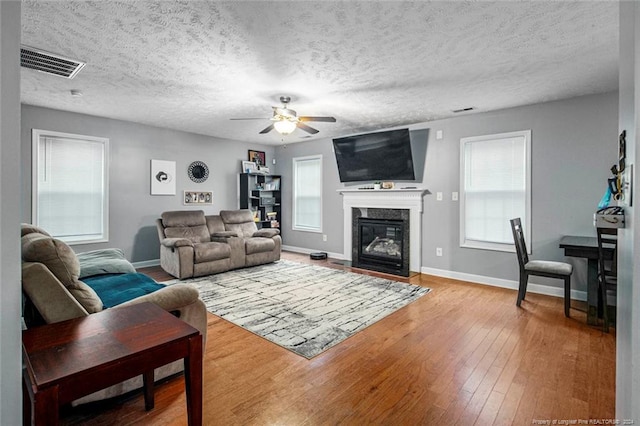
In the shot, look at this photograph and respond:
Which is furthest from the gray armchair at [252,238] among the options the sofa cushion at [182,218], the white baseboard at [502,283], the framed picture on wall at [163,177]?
the white baseboard at [502,283]

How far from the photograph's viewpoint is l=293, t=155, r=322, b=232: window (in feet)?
21.6

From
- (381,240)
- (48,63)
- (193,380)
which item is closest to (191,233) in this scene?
(48,63)

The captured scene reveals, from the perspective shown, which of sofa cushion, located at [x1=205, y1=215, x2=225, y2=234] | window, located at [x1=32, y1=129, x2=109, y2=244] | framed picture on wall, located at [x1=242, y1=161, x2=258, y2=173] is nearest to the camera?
window, located at [x1=32, y1=129, x2=109, y2=244]

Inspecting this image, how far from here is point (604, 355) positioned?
2375mm

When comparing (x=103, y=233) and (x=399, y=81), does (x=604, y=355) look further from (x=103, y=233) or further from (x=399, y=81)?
(x=103, y=233)

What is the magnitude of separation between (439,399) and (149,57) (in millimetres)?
3400

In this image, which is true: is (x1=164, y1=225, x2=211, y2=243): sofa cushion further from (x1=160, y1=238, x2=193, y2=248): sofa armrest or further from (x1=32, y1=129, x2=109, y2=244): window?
(x1=32, y1=129, x2=109, y2=244): window

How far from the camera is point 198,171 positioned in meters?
6.00

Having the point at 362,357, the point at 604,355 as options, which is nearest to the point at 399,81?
the point at 362,357

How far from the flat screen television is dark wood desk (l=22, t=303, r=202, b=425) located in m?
4.36

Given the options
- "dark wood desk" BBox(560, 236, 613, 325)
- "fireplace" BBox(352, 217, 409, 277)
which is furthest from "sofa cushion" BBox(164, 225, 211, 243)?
"dark wood desk" BBox(560, 236, 613, 325)

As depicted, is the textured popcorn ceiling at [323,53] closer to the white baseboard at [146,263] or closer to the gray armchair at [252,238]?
the gray armchair at [252,238]

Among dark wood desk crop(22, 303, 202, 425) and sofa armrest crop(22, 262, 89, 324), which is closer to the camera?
dark wood desk crop(22, 303, 202, 425)

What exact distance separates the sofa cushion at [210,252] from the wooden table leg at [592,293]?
4.49 m
